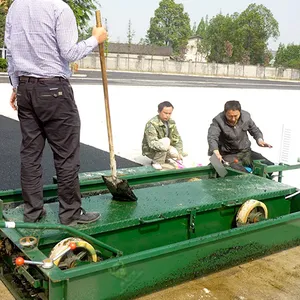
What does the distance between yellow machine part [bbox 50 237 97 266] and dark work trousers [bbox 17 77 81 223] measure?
36 centimetres

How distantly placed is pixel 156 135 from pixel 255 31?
3360 inches

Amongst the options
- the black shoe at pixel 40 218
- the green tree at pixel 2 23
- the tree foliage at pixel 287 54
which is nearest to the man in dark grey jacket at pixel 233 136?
the black shoe at pixel 40 218

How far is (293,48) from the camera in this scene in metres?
98.1

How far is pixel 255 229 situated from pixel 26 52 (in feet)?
7.44

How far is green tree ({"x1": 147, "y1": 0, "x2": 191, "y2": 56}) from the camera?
10638 centimetres

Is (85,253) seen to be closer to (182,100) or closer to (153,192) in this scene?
(153,192)

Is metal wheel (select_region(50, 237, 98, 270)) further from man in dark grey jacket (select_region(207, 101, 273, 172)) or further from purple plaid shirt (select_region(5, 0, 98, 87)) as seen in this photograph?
man in dark grey jacket (select_region(207, 101, 273, 172))

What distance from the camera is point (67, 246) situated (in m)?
3.38

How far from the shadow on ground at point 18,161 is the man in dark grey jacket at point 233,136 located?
6.48 ft

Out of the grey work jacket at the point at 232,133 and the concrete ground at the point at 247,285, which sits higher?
the grey work jacket at the point at 232,133

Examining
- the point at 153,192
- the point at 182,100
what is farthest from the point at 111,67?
the point at 153,192

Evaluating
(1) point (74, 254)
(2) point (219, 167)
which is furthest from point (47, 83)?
(2) point (219, 167)

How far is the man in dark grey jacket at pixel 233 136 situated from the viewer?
6.13m

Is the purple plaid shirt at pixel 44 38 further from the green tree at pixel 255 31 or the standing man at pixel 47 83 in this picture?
the green tree at pixel 255 31
